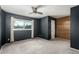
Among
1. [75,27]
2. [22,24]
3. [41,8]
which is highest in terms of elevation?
[41,8]

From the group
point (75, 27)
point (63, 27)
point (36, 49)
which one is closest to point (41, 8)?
point (75, 27)

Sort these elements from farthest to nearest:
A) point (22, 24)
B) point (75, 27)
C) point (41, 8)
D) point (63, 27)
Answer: point (63, 27)
point (22, 24)
point (41, 8)
point (75, 27)

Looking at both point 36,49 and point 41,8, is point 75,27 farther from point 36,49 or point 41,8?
point 36,49

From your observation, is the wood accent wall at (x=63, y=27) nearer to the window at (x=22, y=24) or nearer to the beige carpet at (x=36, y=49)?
the beige carpet at (x=36, y=49)

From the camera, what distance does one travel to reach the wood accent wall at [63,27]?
18.7 ft

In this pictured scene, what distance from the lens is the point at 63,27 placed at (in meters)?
6.08

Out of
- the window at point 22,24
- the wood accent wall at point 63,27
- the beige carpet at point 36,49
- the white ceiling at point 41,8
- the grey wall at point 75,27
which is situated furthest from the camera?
the wood accent wall at point 63,27

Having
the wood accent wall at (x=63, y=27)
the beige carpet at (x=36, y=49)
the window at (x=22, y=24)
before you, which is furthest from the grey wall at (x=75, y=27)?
the window at (x=22, y=24)

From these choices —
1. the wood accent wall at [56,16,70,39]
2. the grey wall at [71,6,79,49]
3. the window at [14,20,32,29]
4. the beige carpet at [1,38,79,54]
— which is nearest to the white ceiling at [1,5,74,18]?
the grey wall at [71,6,79,49]

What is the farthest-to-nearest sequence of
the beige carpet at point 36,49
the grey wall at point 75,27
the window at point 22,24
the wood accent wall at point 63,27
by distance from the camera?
1. the wood accent wall at point 63,27
2. the window at point 22,24
3. the grey wall at point 75,27
4. the beige carpet at point 36,49

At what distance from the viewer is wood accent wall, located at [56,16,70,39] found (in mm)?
5714

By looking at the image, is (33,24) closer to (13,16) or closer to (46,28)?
(46,28)
